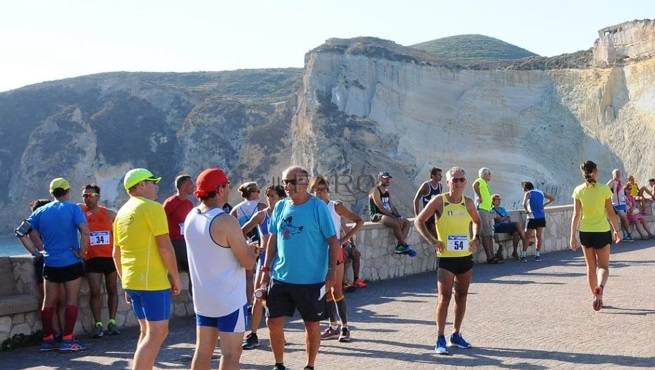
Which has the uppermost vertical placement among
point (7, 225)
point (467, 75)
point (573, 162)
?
point (467, 75)

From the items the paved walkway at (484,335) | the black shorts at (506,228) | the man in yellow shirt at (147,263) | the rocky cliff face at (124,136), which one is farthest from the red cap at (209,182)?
the rocky cliff face at (124,136)

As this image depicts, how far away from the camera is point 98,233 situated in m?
9.28

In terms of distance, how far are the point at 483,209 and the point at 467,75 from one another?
144ft

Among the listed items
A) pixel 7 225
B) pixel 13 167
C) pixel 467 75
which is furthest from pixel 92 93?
pixel 467 75

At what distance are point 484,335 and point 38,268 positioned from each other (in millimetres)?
4701

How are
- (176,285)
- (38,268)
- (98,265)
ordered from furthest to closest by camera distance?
(98,265)
(38,268)
(176,285)

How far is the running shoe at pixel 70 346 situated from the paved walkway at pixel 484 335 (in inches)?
4.0

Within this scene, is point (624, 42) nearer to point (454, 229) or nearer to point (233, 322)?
point (454, 229)

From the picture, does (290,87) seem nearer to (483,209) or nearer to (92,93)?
(92,93)

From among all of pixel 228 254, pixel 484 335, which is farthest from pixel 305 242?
pixel 484 335

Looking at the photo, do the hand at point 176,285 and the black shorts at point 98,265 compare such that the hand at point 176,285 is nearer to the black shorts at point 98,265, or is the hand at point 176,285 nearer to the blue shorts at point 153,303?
the blue shorts at point 153,303

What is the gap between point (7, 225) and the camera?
313ft

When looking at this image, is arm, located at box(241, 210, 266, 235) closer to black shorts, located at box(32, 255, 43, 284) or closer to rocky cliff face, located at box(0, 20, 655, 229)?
black shorts, located at box(32, 255, 43, 284)

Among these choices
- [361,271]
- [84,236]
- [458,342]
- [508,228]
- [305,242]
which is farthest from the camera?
[508,228]
